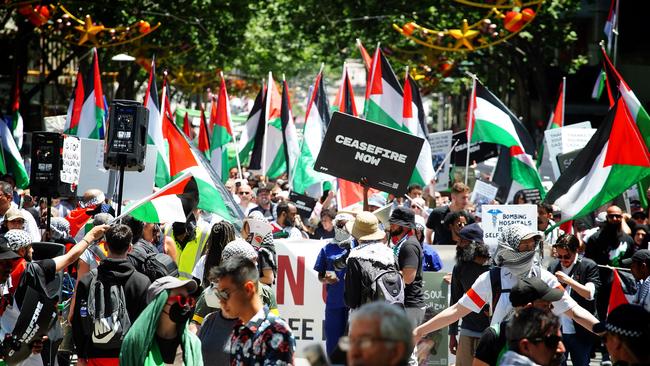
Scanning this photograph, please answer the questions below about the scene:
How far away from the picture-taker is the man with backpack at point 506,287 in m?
6.86

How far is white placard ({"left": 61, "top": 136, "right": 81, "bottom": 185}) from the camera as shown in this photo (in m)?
13.1

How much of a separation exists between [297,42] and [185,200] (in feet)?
111

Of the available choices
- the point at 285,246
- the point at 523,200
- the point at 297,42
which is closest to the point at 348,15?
the point at 297,42

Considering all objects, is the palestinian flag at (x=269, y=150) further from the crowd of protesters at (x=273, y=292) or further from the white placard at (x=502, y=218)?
the white placard at (x=502, y=218)

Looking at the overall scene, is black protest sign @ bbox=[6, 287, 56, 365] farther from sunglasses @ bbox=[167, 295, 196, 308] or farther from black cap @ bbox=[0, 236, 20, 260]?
sunglasses @ bbox=[167, 295, 196, 308]

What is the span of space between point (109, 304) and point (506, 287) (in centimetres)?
241

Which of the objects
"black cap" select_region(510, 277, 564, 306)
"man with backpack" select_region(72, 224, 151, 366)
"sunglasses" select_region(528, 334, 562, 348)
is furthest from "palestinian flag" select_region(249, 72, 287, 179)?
"sunglasses" select_region(528, 334, 562, 348)

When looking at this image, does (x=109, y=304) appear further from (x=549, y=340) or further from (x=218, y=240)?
(x=549, y=340)

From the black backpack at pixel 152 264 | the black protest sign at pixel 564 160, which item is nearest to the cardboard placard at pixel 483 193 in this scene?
the black protest sign at pixel 564 160

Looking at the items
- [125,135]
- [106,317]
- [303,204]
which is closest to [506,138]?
[303,204]

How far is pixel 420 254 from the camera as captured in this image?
9.52 m

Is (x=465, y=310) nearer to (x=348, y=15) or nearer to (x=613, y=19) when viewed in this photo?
(x=613, y=19)

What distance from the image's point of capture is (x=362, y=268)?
28.1ft

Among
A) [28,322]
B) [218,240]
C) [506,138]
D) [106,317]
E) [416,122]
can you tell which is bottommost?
[28,322]
